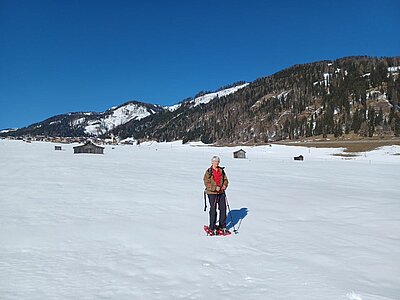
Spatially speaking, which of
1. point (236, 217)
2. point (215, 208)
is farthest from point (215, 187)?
point (236, 217)

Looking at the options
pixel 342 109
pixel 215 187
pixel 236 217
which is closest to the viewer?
pixel 215 187

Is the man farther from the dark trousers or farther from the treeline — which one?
the treeline

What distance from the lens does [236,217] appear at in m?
11.6

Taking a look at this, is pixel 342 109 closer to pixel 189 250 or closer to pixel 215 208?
pixel 215 208

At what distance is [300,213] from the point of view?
12281 millimetres

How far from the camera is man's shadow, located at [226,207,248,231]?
10.3 meters

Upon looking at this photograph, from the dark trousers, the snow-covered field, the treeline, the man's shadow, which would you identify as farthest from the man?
the treeline

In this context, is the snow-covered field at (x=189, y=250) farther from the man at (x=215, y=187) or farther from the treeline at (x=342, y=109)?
the treeline at (x=342, y=109)

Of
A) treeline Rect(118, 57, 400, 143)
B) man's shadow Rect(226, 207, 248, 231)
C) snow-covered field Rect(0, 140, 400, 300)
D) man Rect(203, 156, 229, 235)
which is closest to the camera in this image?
snow-covered field Rect(0, 140, 400, 300)

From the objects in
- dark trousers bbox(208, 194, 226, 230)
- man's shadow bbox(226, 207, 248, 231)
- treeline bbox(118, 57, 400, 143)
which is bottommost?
man's shadow bbox(226, 207, 248, 231)

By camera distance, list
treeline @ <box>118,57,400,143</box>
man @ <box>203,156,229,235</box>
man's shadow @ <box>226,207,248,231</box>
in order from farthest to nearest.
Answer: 1. treeline @ <box>118,57,400,143</box>
2. man's shadow @ <box>226,207,248,231</box>
3. man @ <box>203,156,229,235</box>

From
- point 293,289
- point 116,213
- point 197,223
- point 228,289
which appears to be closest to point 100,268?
point 228,289

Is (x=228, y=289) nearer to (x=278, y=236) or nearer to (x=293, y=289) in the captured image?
(x=293, y=289)

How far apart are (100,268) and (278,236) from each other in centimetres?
487
